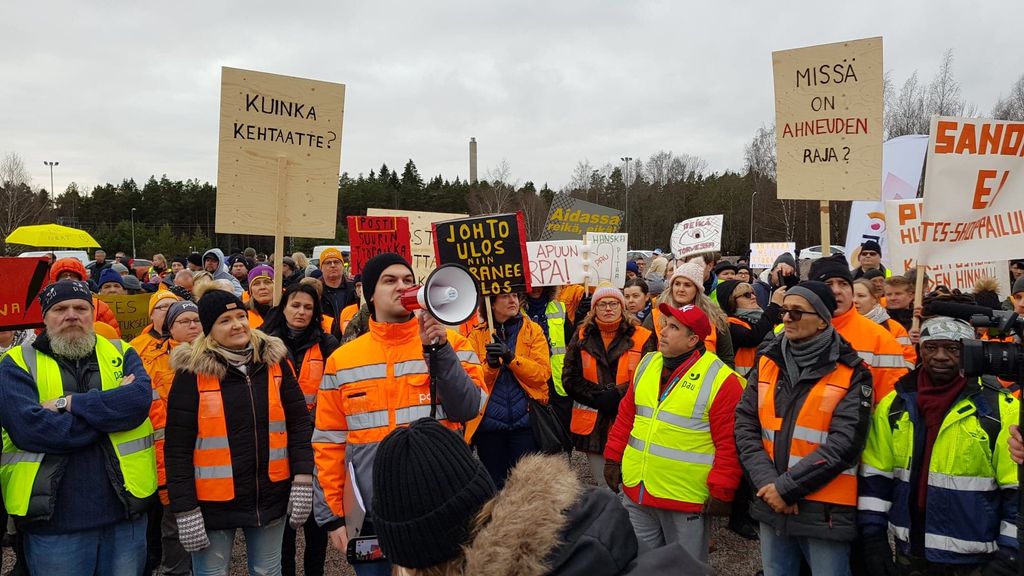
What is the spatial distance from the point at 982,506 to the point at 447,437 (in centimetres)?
257

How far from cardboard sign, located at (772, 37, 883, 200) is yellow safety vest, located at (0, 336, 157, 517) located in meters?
4.52

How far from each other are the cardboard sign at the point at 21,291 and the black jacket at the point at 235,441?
103 cm

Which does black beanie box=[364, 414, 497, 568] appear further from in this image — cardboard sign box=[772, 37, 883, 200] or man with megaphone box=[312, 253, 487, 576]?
cardboard sign box=[772, 37, 883, 200]

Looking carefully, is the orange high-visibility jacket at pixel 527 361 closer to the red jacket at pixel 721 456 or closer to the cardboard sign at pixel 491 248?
the cardboard sign at pixel 491 248

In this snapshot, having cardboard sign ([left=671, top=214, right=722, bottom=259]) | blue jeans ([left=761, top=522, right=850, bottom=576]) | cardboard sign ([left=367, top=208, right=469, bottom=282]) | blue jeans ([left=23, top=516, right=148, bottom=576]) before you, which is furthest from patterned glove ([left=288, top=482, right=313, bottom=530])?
cardboard sign ([left=671, top=214, right=722, bottom=259])

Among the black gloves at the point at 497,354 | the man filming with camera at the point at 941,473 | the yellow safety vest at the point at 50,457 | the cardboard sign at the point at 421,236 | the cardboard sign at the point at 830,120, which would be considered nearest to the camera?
the man filming with camera at the point at 941,473

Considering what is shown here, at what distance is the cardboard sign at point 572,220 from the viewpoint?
10.1 meters

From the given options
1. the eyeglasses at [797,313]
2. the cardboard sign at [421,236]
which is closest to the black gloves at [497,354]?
the eyeglasses at [797,313]

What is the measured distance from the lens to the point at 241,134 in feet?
15.1

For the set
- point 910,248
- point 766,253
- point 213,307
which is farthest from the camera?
point 766,253

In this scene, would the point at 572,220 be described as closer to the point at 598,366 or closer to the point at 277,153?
the point at 598,366

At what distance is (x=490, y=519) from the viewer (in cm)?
136

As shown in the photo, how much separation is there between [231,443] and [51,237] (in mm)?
12792

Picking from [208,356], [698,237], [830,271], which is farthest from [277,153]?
[698,237]
